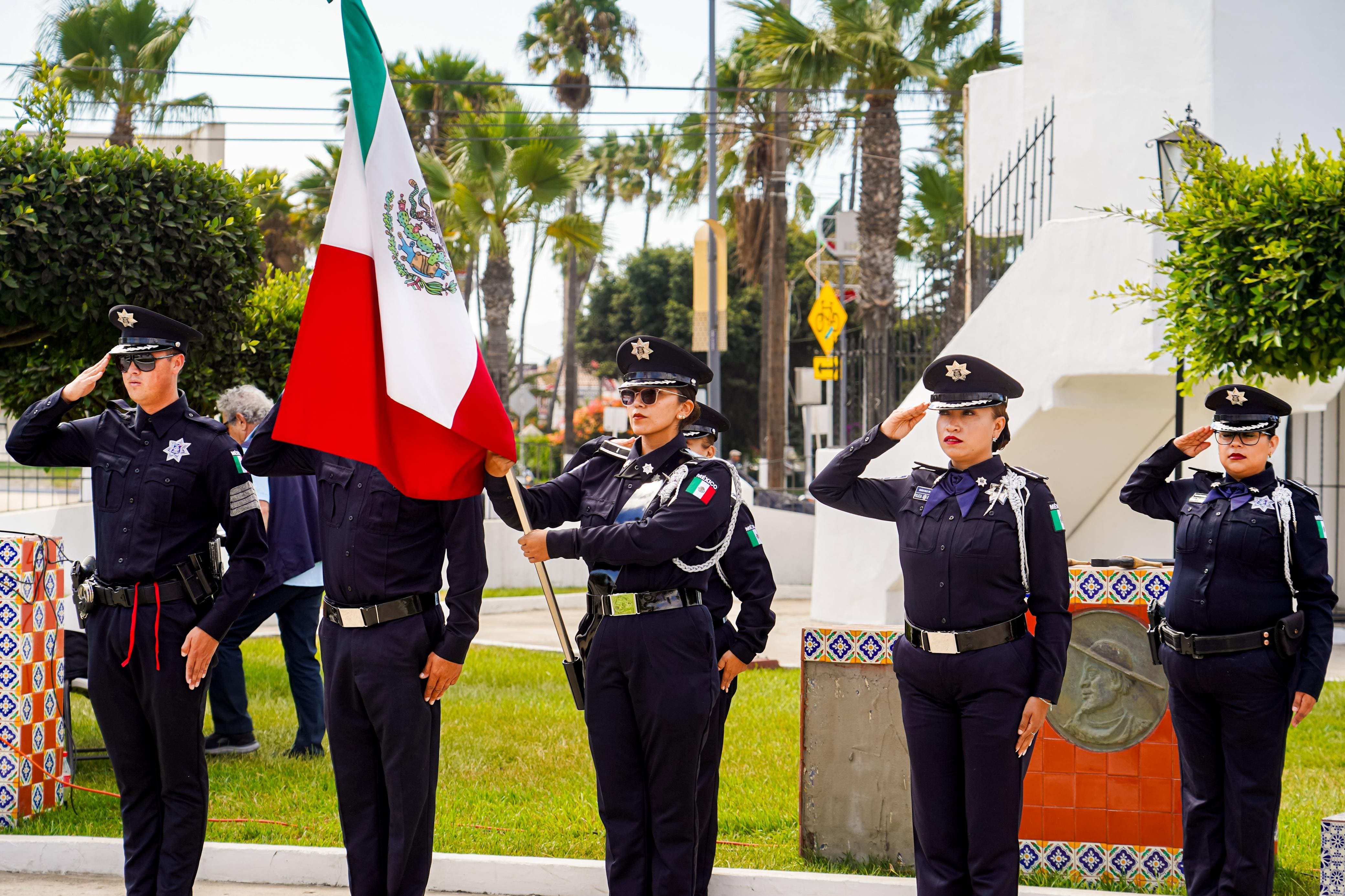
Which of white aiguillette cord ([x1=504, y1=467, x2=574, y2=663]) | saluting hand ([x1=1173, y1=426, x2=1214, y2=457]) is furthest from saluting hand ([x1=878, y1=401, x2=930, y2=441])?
saluting hand ([x1=1173, y1=426, x2=1214, y2=457])

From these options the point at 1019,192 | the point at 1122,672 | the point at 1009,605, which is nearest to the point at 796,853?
the point at 1122,672

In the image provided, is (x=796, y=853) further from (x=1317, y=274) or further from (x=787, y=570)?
(x=787, y=570)

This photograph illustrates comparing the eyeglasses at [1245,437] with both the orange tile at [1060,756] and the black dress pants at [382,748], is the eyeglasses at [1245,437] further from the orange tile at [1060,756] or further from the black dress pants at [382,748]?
the black dress pants at [382,748]

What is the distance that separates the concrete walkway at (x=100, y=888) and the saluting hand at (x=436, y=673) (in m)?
1.51

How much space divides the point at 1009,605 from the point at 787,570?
600 inches

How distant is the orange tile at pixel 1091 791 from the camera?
5367 mm

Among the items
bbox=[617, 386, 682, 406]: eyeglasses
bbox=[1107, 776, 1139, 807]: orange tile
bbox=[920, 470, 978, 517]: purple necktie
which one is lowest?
bbox=[1107, 776, 1139, 807]: orange tile

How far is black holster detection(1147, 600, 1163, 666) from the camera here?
17.1 ft

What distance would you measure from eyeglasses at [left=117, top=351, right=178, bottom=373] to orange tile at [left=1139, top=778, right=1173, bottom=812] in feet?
14.2

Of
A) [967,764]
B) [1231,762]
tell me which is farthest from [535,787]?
[1231,762]

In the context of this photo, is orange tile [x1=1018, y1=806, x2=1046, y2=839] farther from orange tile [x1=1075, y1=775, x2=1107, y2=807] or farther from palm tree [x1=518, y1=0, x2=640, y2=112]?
palm tree [x1=518, y1=0, x2=640, y2=112]

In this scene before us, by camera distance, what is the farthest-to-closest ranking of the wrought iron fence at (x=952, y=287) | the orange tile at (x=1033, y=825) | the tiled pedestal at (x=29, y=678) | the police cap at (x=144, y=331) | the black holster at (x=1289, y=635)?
the wrought iron fence at (x=952, y=287), the tiled pedestal at (x=29, y=678), the orange tile at (x=1033, y=825), the black holster at (x=1289, y=635), the police cap at (x=144, y=331)

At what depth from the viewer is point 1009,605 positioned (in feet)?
14.2

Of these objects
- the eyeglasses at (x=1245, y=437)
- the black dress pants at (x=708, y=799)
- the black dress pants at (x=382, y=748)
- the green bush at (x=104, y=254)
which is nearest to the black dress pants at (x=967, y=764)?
the black dress pants at (x=708, y=799)
